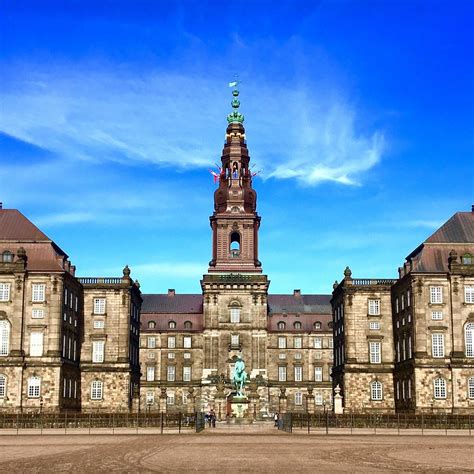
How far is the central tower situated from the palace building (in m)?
0.16

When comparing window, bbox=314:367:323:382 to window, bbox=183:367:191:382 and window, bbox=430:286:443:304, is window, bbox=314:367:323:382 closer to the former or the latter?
window, bbox=183:367:191:382

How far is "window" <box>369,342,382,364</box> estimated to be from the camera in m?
95.0

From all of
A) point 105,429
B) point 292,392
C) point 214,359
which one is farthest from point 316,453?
point 292,392

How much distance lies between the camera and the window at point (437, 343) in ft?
278

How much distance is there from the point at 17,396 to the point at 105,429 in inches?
957

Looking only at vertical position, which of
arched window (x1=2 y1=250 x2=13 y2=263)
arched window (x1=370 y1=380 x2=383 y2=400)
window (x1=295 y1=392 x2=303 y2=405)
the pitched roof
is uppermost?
the pitched roof

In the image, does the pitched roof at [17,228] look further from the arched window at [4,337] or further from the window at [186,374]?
the window at [186,374]

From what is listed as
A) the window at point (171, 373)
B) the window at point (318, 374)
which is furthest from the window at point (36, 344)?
the window at point (318, 374)

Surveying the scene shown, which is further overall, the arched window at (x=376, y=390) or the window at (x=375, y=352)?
the window at (x=375, y=352)

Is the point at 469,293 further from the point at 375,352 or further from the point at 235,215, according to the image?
the point at 235,215

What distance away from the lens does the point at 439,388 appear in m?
84.3

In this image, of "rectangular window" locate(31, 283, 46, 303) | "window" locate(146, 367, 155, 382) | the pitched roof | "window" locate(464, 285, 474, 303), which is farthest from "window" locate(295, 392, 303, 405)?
"rectangular window" locate(31, 283, 46, 303)

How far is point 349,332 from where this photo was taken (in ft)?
313

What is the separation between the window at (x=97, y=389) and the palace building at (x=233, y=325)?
0.11 meters
